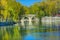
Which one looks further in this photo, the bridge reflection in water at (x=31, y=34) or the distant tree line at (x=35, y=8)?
the distant tree line at (x=35, y=8)

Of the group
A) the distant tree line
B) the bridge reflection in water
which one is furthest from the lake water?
the distant tree line

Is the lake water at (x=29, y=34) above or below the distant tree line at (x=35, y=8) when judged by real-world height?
below

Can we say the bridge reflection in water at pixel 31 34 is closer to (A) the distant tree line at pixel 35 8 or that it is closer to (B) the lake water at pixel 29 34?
(B) the lake water at pixel 29 34

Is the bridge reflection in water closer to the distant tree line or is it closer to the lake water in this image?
the lake water

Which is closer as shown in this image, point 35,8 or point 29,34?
point 29,34

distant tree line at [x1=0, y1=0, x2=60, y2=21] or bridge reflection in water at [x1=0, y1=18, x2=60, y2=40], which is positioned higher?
distant tree line at [x1=0, y1=0, x2=60, y2=21]

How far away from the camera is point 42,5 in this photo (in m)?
37.6

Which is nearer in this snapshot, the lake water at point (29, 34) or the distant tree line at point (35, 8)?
the lake water at point (29, 34)

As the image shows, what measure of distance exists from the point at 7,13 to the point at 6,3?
2034 millimetres

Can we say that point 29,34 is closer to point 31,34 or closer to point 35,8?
point 31,34

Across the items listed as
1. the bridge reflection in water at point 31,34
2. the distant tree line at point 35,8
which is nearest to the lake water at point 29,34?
the bridge reflection in water at point 31,34

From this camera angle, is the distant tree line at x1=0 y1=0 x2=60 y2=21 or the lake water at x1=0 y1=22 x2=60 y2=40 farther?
the distant tree line at x1=0 y1=0 x2=60 y2=21

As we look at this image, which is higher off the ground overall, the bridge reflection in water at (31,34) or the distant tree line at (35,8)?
the distant tree line at (35,8)

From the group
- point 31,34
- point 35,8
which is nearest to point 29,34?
point 31,34
